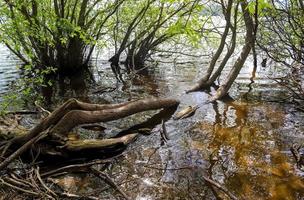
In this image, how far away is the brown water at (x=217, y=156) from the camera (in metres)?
5.05

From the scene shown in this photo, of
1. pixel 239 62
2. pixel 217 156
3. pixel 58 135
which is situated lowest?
pixel 217 156

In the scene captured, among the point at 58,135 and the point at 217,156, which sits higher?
the point at 58,135

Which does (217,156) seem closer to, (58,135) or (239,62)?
(58,135)

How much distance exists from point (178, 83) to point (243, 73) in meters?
4.33

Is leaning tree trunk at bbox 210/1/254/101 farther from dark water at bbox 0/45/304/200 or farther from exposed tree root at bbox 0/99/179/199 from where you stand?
exposed tree root at bbox 0/99/179/199

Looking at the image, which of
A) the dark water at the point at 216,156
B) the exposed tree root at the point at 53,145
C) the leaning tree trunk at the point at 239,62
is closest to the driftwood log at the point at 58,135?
the exposed tree root at the point at 53,145

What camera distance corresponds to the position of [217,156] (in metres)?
6.19

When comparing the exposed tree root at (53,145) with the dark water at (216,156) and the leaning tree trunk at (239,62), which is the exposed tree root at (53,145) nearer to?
the dark water at (216,156)

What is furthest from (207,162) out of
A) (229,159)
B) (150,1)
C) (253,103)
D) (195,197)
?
(150,1)

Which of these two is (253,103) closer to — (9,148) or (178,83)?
(178,83)

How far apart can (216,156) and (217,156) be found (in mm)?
20

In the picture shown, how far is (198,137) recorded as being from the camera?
7.24 m

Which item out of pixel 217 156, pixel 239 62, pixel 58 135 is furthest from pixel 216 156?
pixel 239 62

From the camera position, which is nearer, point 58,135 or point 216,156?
point 58,135
